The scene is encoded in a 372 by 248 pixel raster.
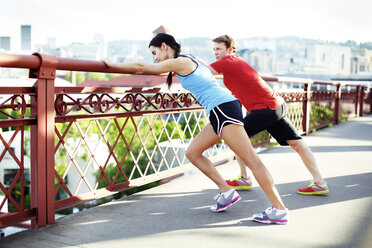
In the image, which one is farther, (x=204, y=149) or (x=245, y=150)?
(x=204, y=149)

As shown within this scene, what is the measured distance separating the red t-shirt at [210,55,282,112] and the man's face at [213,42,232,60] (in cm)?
6

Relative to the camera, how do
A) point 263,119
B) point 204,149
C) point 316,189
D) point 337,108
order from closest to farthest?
point 204,149, point 263,119, point 316,189, point 337,108

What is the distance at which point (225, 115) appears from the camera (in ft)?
12.3

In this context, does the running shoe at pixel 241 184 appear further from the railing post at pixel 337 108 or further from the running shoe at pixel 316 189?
the railing post at pixel 337 108

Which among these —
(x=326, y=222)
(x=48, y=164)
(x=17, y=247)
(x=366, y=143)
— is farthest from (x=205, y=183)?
(x=366, y=143)

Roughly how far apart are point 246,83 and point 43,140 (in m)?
1.80

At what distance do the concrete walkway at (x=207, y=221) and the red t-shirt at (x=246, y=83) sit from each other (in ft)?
3.21

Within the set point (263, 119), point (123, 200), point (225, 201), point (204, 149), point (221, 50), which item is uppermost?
point (221, 50)

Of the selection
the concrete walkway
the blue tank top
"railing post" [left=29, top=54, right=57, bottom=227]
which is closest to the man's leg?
the concrete walkway

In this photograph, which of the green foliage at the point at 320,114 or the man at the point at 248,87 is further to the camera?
the green foliage at the point at 320,114

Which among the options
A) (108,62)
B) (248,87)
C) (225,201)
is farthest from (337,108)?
(108,62)

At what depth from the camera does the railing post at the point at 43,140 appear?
338 cm

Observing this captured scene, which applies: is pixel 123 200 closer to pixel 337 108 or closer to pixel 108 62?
pixel 108 62

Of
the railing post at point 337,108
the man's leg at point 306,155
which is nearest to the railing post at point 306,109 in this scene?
the railing post at point 337,108
